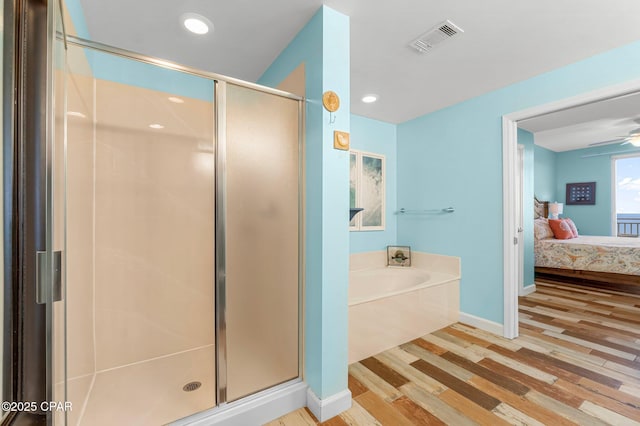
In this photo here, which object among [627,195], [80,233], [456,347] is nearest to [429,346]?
[456,347]

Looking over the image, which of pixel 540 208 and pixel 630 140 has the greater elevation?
pixel 630 140

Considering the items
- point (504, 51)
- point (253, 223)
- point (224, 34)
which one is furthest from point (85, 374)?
point (504, 51)

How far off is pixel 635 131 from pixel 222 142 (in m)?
6.07

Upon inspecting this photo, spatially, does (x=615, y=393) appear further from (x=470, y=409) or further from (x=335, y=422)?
(x=335, y=422)

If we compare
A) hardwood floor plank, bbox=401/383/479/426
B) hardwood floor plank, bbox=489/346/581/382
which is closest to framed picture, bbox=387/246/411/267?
→ hardwood floor plank, bbox=489/346/581/382

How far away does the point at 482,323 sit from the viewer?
270 centimetres

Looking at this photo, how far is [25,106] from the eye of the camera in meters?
0.59

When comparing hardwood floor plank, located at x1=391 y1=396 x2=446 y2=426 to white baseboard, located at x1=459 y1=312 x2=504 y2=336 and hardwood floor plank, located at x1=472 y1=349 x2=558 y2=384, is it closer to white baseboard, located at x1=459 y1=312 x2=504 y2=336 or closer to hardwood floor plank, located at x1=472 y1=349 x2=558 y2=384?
hardwood floor plank, located at x1=472 y1=349 x2=558 y2=384

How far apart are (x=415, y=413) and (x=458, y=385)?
458 millimetres

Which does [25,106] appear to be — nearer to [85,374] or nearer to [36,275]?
[36,275]

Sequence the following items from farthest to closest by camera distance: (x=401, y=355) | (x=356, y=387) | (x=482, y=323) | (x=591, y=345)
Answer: (x=482, y=323) < (x=591, y=345) < (x=401, y=355) < (x=356, y=387)

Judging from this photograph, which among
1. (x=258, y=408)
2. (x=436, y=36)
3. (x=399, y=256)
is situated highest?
(x=436, y=36)

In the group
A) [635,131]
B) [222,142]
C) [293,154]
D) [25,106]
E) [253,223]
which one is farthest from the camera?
[635,131]

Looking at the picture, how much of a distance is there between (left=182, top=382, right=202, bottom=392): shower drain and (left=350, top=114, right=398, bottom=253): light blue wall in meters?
2.04
